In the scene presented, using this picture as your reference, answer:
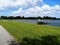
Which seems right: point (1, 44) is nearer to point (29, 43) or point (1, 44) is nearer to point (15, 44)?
point (15, 44)

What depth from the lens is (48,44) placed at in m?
13.2

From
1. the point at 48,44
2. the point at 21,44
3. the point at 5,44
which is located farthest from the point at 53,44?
the point at 5,44

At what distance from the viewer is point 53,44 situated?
13.2m

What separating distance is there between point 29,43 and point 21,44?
668 millimetres

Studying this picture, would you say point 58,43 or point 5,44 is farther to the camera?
point 58,43

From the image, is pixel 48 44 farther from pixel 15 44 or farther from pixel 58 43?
pixel 15 44

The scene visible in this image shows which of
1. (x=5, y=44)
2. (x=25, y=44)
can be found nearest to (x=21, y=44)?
(x=25, y=44)

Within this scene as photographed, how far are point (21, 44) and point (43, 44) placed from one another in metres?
1.46

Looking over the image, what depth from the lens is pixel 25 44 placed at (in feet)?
42.8

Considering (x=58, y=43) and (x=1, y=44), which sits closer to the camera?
(x=1, y=44)

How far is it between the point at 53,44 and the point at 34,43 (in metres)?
1.28

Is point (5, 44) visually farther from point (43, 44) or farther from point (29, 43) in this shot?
point (43, 44)

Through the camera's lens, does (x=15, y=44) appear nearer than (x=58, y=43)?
Yes

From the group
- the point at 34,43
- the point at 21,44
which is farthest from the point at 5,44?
the point at 34,43
